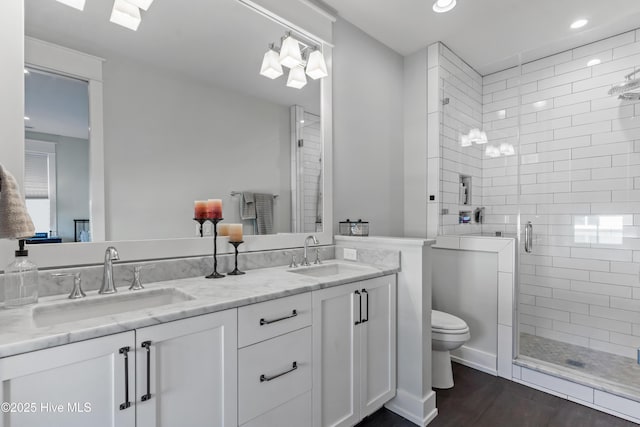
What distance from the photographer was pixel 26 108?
4.07ft

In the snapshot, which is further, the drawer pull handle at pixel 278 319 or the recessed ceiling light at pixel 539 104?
the recessed ceiling light at pixel 539 104

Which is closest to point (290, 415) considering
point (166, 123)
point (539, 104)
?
point (166, 123)

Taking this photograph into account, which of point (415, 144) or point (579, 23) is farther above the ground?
point (579, 23)

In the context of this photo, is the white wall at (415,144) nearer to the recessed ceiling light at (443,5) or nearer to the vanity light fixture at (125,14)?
the recessed ceiling light at (443,5)

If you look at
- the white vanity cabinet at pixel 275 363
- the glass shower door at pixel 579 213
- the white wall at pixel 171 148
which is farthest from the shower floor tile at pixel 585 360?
the white wall at pixel 171 148

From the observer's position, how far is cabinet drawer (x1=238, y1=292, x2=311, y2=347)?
1.21 metres

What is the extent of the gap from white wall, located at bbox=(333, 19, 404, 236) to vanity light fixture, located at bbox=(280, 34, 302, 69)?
0.40m

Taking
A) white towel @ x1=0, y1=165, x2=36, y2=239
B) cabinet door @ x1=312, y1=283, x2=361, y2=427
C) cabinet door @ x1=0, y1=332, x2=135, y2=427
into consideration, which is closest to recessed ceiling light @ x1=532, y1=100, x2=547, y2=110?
cabinet door @ x1=312, y1=283, x2=361, y2=427

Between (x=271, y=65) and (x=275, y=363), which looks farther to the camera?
(x=271, y=65)

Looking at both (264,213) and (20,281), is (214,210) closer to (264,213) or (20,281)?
(264,213)

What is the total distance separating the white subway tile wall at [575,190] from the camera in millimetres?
2467

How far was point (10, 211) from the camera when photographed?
94 centimetres

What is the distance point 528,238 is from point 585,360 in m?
0.98

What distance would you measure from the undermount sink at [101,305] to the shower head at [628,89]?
3403mm
